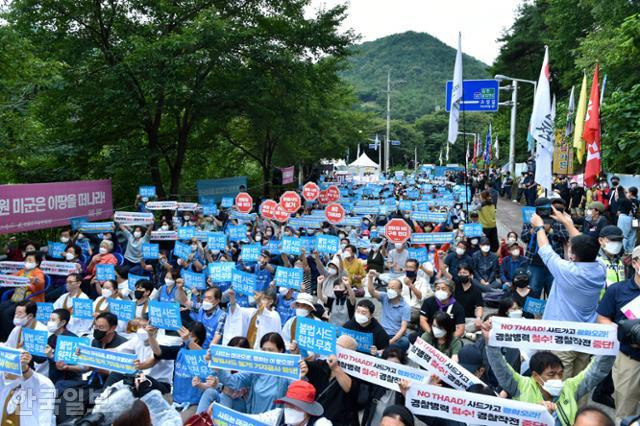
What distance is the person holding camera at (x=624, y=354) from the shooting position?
404cm

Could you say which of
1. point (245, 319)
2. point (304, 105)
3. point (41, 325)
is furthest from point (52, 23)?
point (245, 319)

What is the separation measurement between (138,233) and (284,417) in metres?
7.64

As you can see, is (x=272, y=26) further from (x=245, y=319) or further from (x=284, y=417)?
(x=284, y=417)

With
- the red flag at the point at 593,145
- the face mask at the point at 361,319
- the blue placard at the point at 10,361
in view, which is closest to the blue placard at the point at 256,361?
the face mask at the point at 361,319

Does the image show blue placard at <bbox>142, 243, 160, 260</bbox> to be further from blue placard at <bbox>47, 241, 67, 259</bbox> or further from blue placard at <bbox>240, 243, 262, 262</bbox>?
blue placard at <bbox>240, 243, 262, 262</bbox>

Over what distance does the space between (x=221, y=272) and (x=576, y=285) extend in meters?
4.91

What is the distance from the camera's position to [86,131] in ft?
57.1

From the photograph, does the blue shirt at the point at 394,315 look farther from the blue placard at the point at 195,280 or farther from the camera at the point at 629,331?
the camera at the point at 629,331

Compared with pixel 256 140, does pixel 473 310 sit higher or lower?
lower

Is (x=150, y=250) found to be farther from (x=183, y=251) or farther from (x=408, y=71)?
(x=408, y=71)

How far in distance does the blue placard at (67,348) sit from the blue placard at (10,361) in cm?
45

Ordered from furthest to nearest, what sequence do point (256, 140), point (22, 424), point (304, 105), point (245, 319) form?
point (256, 140) → point (304, 105) → point (245, 319) → point (22, 424)

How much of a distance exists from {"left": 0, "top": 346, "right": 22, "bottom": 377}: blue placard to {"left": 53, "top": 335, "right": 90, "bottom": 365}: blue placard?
454 millimetres

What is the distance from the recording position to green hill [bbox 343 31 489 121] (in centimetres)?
11675
